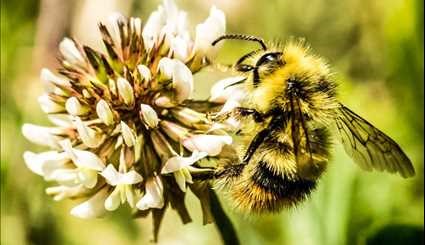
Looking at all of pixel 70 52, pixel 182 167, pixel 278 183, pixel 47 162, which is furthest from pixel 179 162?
pixel 70 52

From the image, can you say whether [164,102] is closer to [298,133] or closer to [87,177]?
[87,177]

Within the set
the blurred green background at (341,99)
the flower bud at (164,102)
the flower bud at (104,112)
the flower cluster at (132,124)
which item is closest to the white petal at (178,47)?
the flower cluster at (132,124)

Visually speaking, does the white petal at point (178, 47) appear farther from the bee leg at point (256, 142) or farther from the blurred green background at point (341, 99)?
the blurred green background at point (341, 99)

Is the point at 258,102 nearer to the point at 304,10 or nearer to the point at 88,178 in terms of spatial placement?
the point at 88,178

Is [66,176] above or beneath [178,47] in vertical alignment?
beneath

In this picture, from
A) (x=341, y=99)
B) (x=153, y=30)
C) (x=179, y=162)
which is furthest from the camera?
(x=341, y=99)

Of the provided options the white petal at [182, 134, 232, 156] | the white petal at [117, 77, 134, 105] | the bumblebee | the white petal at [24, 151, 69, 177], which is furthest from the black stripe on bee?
the white petal at [24, 151, 69, 177]
